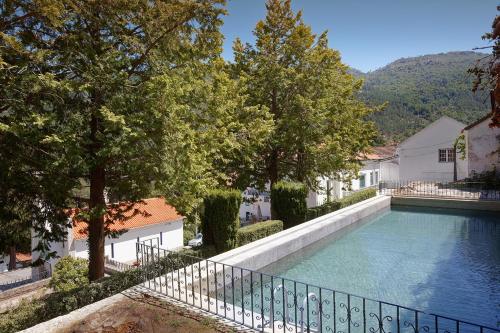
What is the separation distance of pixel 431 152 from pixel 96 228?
38088mm

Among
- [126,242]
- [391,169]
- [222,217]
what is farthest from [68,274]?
[391,169]

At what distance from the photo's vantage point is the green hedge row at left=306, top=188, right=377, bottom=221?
20394 millimetres

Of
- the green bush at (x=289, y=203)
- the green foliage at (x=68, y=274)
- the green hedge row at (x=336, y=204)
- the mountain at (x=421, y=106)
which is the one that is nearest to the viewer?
the green foliage at (x=68, y=274)

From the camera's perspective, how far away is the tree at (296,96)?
62.3 feet

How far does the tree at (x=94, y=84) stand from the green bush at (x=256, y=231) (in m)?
5.15

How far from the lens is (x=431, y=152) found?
39.8m

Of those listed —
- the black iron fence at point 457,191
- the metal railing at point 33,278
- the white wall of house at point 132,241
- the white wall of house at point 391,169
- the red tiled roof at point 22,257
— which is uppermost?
the white wall of house at point 391,169

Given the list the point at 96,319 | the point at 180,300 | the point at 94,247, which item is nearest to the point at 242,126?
the point at 94,247

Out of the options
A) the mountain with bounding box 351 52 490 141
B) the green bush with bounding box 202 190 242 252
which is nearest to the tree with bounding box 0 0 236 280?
the green bush with bounding box 202 190 242 252

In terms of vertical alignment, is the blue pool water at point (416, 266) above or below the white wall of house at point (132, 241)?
above

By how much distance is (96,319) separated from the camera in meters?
7.59

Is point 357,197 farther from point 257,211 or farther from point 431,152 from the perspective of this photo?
point 431,152

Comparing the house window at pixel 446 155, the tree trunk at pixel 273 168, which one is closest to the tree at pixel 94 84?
the tree trunk at pixel 273 168

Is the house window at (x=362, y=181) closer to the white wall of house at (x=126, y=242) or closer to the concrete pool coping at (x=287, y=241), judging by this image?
the concrete pool coping at (x=287, y=241)
